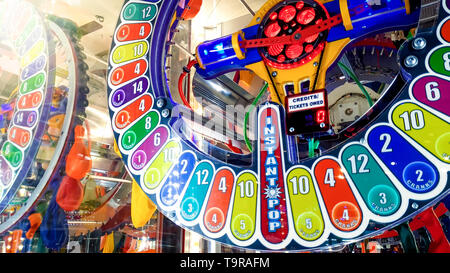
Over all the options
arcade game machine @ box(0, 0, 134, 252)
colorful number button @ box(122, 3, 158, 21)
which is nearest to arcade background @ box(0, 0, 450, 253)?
arcade game machine @ box(0, 0, 134, 252)

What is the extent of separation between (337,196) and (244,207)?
35 centimetres

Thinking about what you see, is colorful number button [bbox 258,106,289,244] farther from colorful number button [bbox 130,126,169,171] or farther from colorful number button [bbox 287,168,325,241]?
colorful number button [bbox 130,126,169,171]

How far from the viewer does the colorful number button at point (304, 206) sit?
1142 mm

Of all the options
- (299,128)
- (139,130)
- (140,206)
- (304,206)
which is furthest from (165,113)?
(304,206)

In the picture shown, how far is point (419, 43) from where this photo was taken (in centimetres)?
114

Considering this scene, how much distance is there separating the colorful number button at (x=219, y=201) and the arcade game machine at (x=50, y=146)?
0.71m

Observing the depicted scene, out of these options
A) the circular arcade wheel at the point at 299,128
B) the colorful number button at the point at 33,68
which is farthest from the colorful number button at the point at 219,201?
the colorful number button at the point at 33,68

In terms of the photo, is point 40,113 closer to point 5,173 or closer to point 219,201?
point 5,173

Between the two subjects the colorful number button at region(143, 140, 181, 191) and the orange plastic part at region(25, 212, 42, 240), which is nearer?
the colorful number button at region(143, 140, 181, 191)

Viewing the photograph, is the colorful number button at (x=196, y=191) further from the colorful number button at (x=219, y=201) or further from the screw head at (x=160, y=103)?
the screw head at (x=160, y=103)

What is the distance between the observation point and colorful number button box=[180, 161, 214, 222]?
1.37m

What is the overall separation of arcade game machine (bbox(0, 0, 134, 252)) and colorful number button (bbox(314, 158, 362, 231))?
1.13 metres

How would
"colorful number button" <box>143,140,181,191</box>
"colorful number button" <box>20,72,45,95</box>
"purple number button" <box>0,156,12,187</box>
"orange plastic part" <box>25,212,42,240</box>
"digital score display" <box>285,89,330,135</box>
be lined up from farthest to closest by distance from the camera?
"colorful number button" <box>20,72,45,95</box> → "purple number button" <box>0,156,12,187</box> → "orange plastic part" <box>25,212,42,240</box> → "colorful number button" <box>143,140,181,191</box> → "digital score display" <box>285,89,330,135</box>
